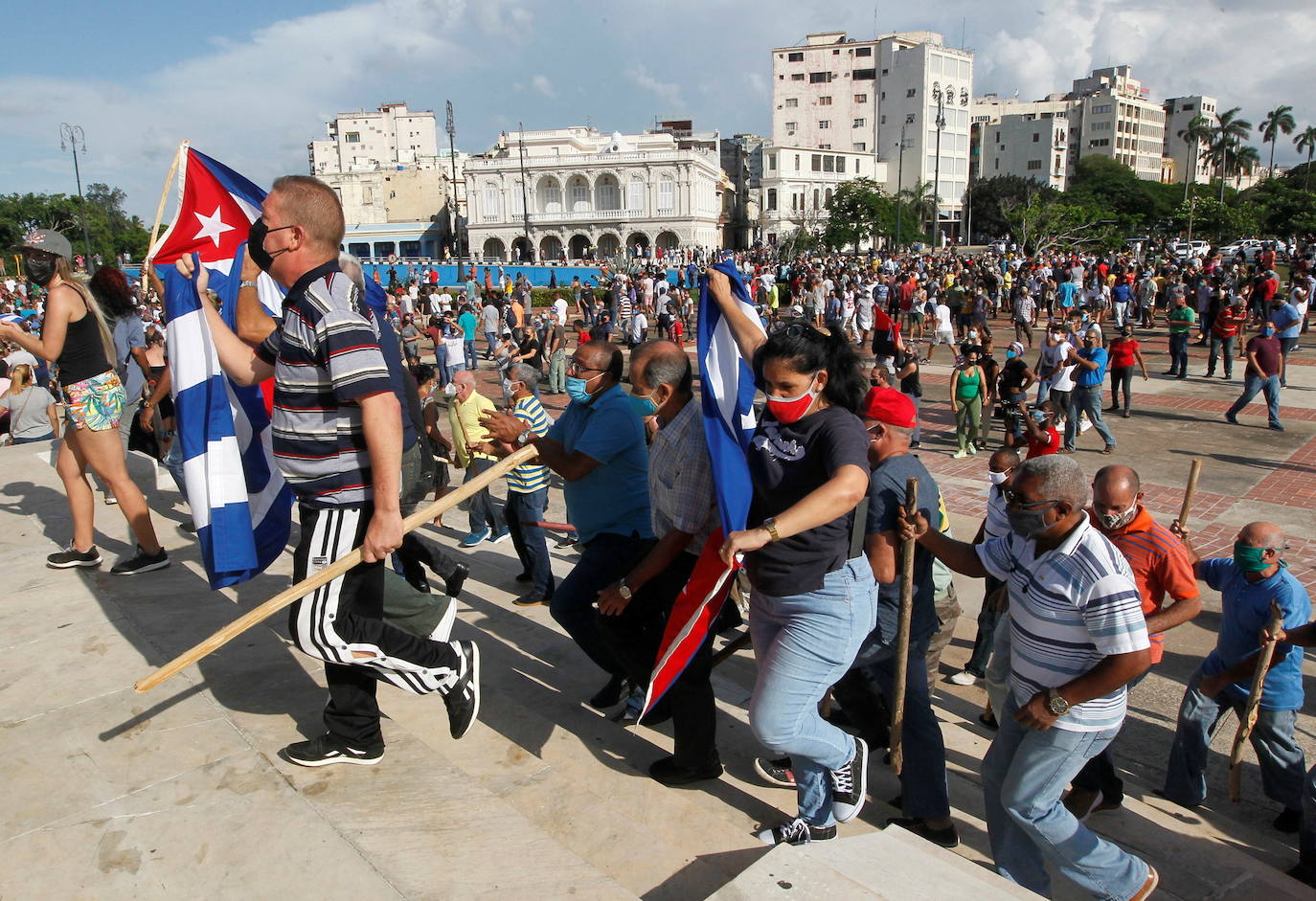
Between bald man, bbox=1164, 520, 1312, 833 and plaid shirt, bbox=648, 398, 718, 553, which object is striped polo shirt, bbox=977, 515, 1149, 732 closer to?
plaid shirt, bbox=648, 398, 718, 553

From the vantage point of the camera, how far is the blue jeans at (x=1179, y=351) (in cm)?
1553

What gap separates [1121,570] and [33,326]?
22762 millimetres

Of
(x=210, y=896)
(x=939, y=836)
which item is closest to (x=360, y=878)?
(x=210, y=896)

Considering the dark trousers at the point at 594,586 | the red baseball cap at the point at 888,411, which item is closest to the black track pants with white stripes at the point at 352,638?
the dark trousers at the point at 594,586

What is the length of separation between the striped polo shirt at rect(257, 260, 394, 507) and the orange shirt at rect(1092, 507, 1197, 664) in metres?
2.82

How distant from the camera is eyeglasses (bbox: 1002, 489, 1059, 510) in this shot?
2.61m

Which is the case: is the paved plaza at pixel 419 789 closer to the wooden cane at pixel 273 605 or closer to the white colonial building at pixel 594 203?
the wooden cane at pixel 273 605

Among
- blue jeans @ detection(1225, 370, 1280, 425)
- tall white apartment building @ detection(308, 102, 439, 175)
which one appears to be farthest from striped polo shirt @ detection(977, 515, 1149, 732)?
tall white apartment building @ detection(308, 102, 439, 175)

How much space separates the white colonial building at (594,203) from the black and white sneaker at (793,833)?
77.7 m

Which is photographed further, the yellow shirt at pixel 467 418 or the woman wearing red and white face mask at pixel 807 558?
the yellow shirt at pixel 467 418

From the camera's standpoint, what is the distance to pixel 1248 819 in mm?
3816

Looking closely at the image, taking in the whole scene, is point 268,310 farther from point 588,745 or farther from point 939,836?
point 939,836

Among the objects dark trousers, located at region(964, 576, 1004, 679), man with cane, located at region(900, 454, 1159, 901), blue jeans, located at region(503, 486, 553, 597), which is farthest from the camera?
blue jeans, located at region(503, 486, 553, 597)

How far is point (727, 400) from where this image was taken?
3.15m
